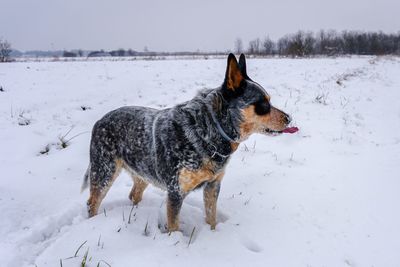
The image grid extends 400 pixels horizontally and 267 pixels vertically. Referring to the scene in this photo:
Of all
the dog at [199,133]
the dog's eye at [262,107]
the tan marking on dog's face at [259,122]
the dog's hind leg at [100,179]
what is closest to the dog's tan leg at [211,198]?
the dog at [199,133]

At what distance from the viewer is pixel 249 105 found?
3.55m

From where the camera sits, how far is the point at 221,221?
14.9ft

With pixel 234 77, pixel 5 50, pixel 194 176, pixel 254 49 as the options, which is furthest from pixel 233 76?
pixel 254 49

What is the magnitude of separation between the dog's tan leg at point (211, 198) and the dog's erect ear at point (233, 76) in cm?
117

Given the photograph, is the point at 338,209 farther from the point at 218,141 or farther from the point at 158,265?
the point at 158,265

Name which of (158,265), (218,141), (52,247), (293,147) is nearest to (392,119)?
(293,147)

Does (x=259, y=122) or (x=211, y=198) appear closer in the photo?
(x=259, y=122)

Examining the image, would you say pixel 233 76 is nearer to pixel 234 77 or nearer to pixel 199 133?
pixel 234 77

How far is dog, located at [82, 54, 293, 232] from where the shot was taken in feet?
11.6

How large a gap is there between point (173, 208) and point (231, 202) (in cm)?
144

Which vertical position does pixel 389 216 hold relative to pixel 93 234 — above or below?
below

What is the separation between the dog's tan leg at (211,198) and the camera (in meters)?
4.04

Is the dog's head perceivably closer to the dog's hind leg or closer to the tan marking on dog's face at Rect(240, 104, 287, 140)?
the tan marking on dog's face at Rect(240, 104, 287, 140)

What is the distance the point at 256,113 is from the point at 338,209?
2.12 m
